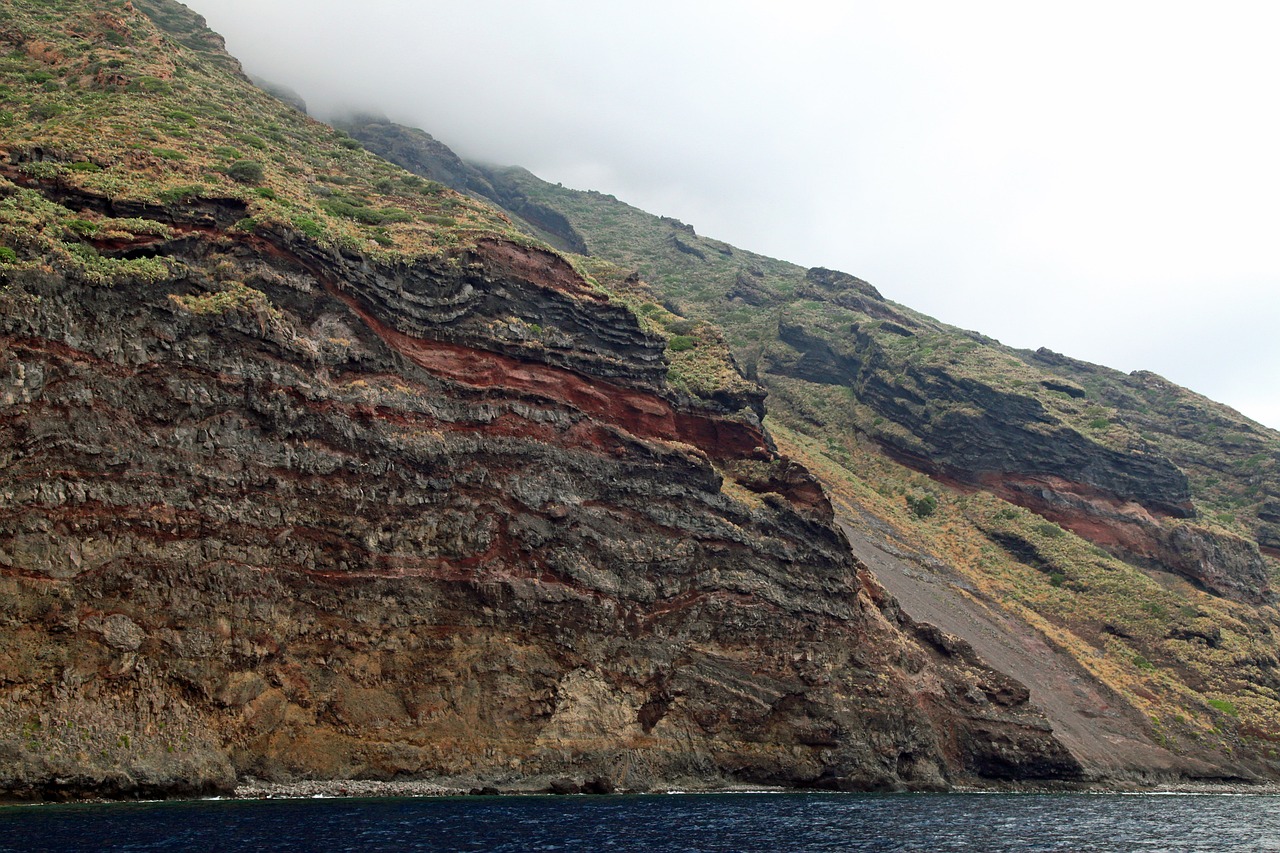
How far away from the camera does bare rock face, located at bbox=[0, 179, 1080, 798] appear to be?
34.9m

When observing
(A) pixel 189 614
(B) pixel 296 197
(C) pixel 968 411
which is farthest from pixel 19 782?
(C) pixel 968 411

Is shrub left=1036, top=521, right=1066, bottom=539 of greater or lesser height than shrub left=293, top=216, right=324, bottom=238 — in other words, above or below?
below

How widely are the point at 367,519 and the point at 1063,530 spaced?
75.4 meters

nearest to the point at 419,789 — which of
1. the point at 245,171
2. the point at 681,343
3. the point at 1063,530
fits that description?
the point at 245,171

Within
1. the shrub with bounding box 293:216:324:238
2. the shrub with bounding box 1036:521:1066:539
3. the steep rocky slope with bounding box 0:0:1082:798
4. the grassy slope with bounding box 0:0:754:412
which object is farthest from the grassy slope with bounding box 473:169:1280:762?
the shrub with bounding box 293:216:324:238

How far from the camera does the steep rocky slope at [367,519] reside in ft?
116

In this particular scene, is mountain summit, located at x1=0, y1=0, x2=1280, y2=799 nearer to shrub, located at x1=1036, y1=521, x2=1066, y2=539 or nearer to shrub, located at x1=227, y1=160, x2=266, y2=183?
shrub, located at x1=227, y1=160, x2=266, y2=183

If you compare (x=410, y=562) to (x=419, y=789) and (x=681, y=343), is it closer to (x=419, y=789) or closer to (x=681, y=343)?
(x=419, y=789)

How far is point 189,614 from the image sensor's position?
1448 inches

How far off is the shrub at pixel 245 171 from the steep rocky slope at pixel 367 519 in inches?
7.3

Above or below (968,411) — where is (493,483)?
below

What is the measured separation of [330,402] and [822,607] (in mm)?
31643

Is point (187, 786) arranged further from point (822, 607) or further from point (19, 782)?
point (822, 607)

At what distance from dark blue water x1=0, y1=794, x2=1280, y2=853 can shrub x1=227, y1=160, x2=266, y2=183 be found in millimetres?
34322
